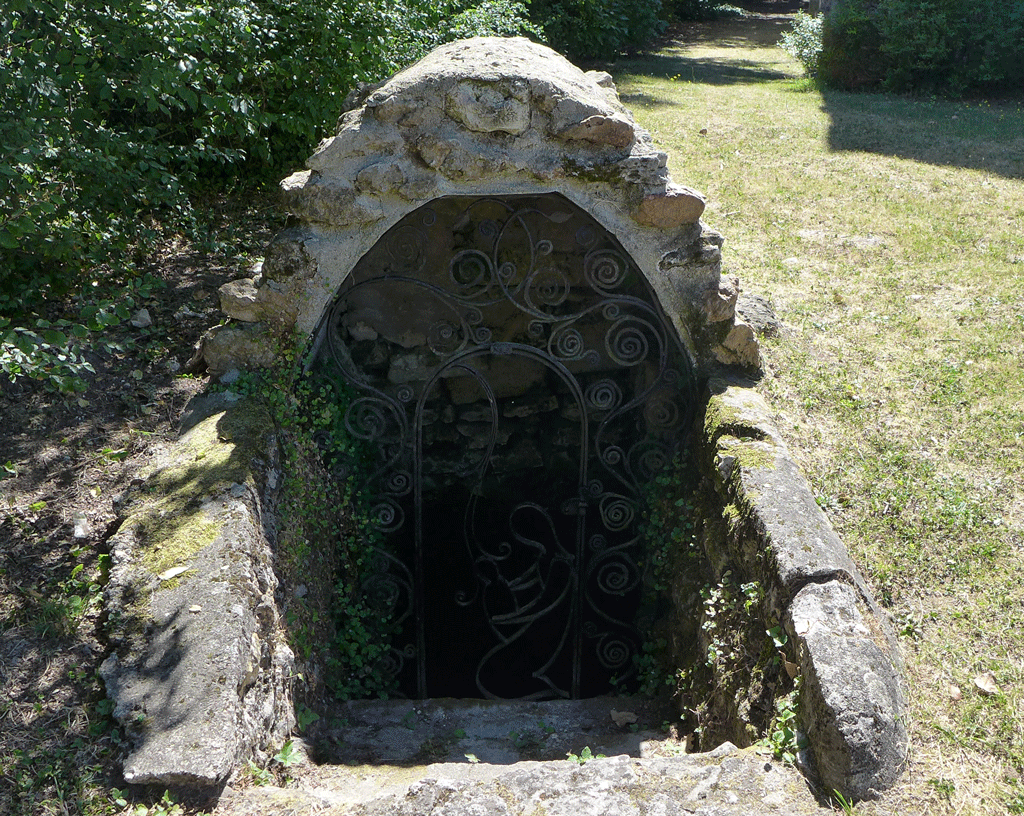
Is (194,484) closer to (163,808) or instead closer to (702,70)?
(163,808)

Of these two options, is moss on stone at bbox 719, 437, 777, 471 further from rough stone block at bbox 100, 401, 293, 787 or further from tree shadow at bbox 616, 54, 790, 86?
tree shadow at bbox 616, 54, 790, 86

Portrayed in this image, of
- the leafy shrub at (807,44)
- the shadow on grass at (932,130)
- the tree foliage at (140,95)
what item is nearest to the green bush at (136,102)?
the tree foliage at (140,95)

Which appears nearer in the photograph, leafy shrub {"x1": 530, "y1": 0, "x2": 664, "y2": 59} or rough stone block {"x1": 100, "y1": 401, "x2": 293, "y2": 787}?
rough stone block {"x1": 100, "y1": 401, "x2": 293, "y2": 787}

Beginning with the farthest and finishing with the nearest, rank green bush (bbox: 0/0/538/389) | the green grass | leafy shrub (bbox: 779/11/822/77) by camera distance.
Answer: leafy shrub (bbox: 779/11/822/77) → green bush (bbox: 0/0/538/389) → the green grass

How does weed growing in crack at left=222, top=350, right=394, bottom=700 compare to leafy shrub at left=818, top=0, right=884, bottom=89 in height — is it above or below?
below

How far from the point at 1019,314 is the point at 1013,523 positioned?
2221mm

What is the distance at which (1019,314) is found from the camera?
504 centimetres

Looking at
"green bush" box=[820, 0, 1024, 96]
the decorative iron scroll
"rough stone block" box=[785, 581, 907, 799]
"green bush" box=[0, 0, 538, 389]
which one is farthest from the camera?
"green bush" box=[820, 0, 1024, 96]

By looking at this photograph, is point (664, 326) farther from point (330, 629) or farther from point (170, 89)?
point (170, 89)

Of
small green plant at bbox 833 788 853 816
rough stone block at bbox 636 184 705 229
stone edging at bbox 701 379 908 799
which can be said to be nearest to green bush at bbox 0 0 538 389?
rough stone block at bbox 636 184 705 229

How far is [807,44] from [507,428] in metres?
11.5

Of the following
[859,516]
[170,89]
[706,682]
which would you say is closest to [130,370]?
[170,89]

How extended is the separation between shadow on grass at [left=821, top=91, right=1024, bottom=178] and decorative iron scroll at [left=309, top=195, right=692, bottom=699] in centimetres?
578

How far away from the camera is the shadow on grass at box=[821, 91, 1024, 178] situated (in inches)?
328
